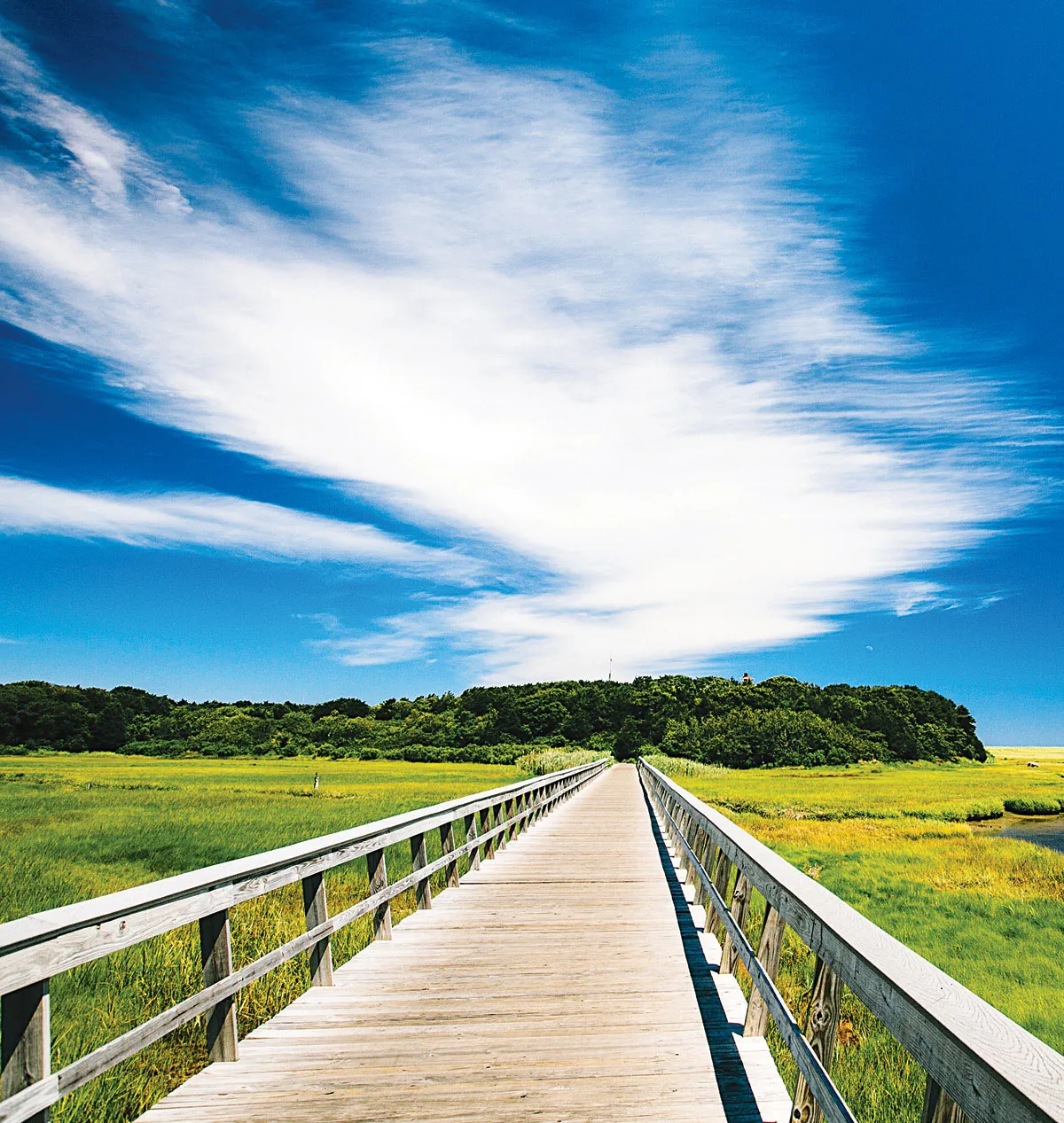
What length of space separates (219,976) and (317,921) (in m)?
1.26

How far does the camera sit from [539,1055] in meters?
4.05

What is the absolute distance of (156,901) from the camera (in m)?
3.31

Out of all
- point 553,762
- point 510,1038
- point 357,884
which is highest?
point 510,1038

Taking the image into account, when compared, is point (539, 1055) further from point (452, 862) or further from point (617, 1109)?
point (452, 862)

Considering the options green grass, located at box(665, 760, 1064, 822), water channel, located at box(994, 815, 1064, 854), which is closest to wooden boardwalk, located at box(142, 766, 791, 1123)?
water channel, located at box(994, 815, 1064, 854)

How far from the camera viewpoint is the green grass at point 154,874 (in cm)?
502

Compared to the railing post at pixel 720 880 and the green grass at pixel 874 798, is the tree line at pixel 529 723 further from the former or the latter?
the railing post at pixel 720 880

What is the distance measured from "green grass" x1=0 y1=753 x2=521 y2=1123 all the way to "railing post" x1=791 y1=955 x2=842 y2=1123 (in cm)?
344

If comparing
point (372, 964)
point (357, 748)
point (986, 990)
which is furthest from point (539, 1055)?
point (357, 748)

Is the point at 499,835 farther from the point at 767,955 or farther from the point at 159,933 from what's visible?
the point at 159,933

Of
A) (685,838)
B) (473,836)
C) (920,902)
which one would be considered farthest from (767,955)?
(920,902)

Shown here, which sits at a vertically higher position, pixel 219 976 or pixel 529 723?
pixel 529 723

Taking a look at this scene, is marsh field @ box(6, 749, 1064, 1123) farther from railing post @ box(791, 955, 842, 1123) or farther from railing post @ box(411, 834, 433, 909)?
railing post @ box(791, 955, 842, 1123)

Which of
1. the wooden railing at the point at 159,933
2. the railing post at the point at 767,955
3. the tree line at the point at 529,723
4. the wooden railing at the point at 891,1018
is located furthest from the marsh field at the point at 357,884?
the tree line at the point at 529,723
